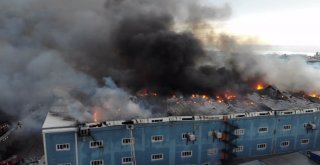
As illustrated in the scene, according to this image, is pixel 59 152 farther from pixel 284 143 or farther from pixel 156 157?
pixel 284 143

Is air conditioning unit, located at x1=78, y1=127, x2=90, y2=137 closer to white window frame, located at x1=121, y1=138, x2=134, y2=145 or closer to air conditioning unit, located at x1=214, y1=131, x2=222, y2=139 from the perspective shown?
white window frame, located at x1=121, y1=138, x2=134, y2=145

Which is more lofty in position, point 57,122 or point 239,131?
point 57,122

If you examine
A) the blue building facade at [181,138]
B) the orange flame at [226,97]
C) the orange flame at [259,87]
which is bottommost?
the blue building facade at [181,138]

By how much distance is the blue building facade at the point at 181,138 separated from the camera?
1995 centimetres

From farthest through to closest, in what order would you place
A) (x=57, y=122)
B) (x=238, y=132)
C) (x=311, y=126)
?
(x=311, y=126) → (x=238, y=132) → (x=57, y=122)

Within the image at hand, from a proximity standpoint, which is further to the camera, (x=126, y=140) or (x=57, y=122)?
(x=126, y=140)

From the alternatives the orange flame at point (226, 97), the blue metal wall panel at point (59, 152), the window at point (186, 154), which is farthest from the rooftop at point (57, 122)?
the orange flame at point (226, 97)

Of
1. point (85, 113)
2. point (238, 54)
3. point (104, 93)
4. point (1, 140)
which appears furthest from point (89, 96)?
point (238, 54)

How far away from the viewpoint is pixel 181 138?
22.3 metres

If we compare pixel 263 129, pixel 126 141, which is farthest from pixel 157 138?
pixel 263 129

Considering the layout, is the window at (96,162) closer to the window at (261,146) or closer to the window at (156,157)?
the window at (156,157)

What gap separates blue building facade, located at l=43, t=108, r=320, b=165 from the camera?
1995 centimetres

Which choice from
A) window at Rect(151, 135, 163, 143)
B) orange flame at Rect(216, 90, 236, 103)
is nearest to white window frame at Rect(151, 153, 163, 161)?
window at Rect(151, 135, 163, 143)

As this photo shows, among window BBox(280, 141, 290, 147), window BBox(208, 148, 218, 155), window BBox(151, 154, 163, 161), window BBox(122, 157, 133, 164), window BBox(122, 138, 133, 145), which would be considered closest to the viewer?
window BBox(122, 138, 133, 145)
